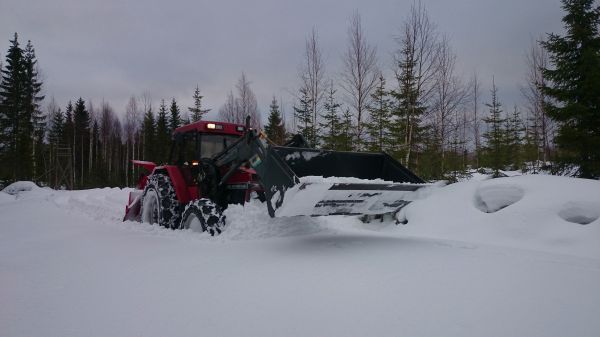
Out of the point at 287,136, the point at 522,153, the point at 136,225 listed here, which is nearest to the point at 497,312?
the point at 136,225

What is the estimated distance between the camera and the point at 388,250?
4238 millimetres

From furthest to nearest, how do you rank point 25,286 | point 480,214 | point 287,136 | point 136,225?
1. point 287,136
2. point 136,225
3. point 480,214
4. point 25,286

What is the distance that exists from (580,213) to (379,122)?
441 inches

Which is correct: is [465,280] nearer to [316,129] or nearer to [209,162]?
[209,162]

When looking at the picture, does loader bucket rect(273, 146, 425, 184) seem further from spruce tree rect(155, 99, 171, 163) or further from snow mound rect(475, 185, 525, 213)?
spruce tree rect(155, 99, 171, 163)

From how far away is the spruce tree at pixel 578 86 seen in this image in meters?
10.7

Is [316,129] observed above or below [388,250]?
above

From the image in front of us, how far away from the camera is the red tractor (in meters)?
4.34

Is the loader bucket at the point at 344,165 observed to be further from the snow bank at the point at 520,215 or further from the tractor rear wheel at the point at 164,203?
the tractor rear wheel at the point at 164,203

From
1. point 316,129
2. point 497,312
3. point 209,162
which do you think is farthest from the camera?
point 316,129

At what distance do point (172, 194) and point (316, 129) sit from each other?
1249 cm

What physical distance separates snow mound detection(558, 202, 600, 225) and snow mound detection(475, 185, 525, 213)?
72cm

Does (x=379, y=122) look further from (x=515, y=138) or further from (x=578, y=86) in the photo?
(x=515, y=138)

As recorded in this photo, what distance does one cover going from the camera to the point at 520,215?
4.89 m
